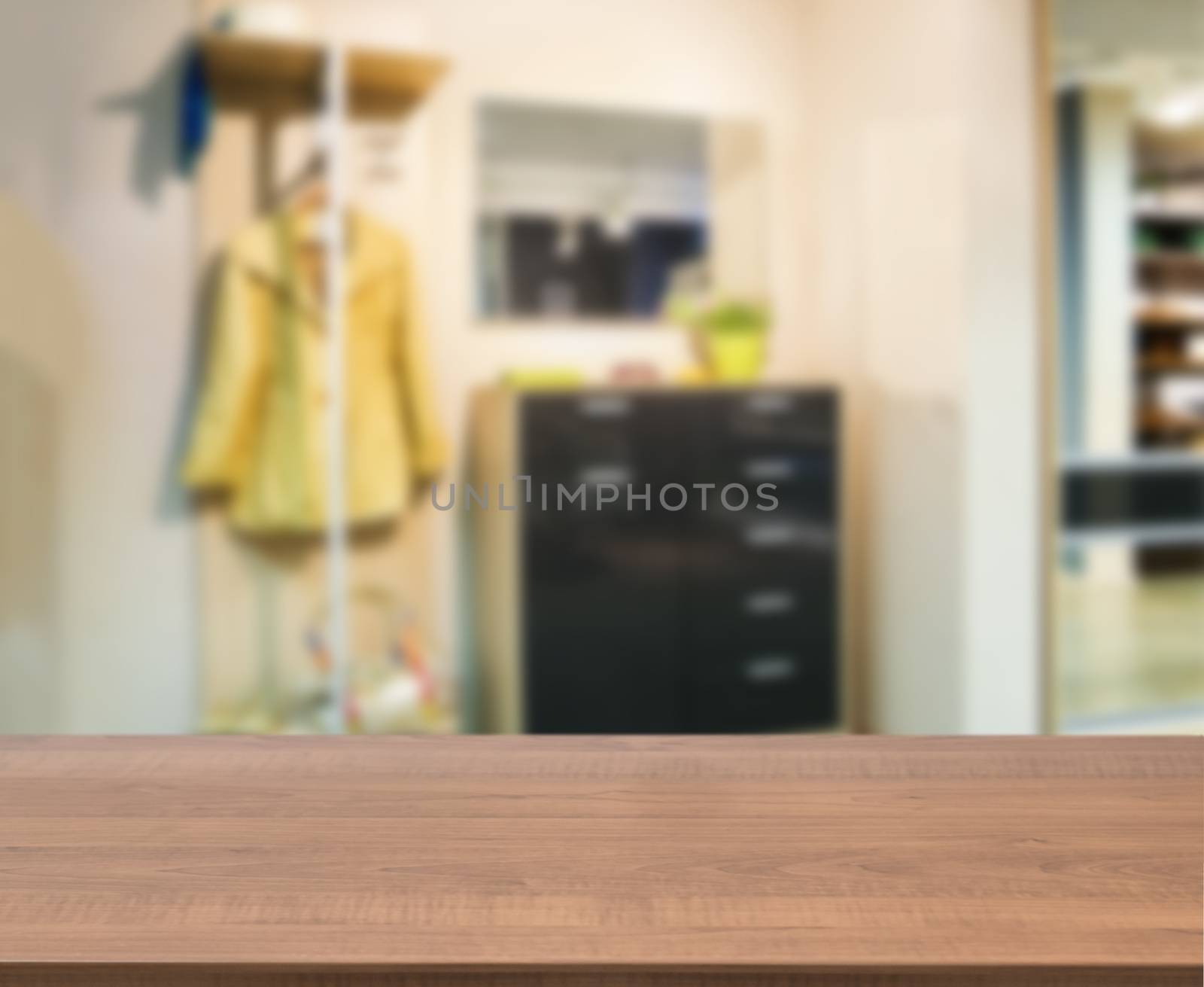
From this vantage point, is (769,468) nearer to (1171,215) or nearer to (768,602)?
(768,602)

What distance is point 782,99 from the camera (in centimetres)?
122

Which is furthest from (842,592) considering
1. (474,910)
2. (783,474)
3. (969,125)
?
(474,910)

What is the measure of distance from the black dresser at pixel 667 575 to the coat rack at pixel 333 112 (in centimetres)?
20

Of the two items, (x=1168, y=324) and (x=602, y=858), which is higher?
(x=1168, y=324)

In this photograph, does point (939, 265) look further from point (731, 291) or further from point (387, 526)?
point (387, 526)

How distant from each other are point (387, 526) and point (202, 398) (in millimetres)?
228

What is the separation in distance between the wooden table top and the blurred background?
53cm

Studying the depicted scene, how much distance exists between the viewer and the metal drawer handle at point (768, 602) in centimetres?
153

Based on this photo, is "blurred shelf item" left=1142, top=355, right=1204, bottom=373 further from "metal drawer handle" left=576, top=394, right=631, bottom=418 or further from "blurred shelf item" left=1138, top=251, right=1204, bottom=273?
"metal drawer handle" left=576, top=394, right=631, bottom=418

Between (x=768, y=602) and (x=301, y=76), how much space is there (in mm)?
897

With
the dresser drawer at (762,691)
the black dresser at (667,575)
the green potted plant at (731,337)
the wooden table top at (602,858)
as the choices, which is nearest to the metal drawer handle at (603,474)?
the black dresser at (667,575)

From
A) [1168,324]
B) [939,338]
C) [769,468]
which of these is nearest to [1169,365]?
[1168,324]

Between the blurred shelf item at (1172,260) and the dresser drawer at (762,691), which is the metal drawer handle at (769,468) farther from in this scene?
the blurred shelf item at (1172,260)

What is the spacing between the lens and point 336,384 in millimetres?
1196
